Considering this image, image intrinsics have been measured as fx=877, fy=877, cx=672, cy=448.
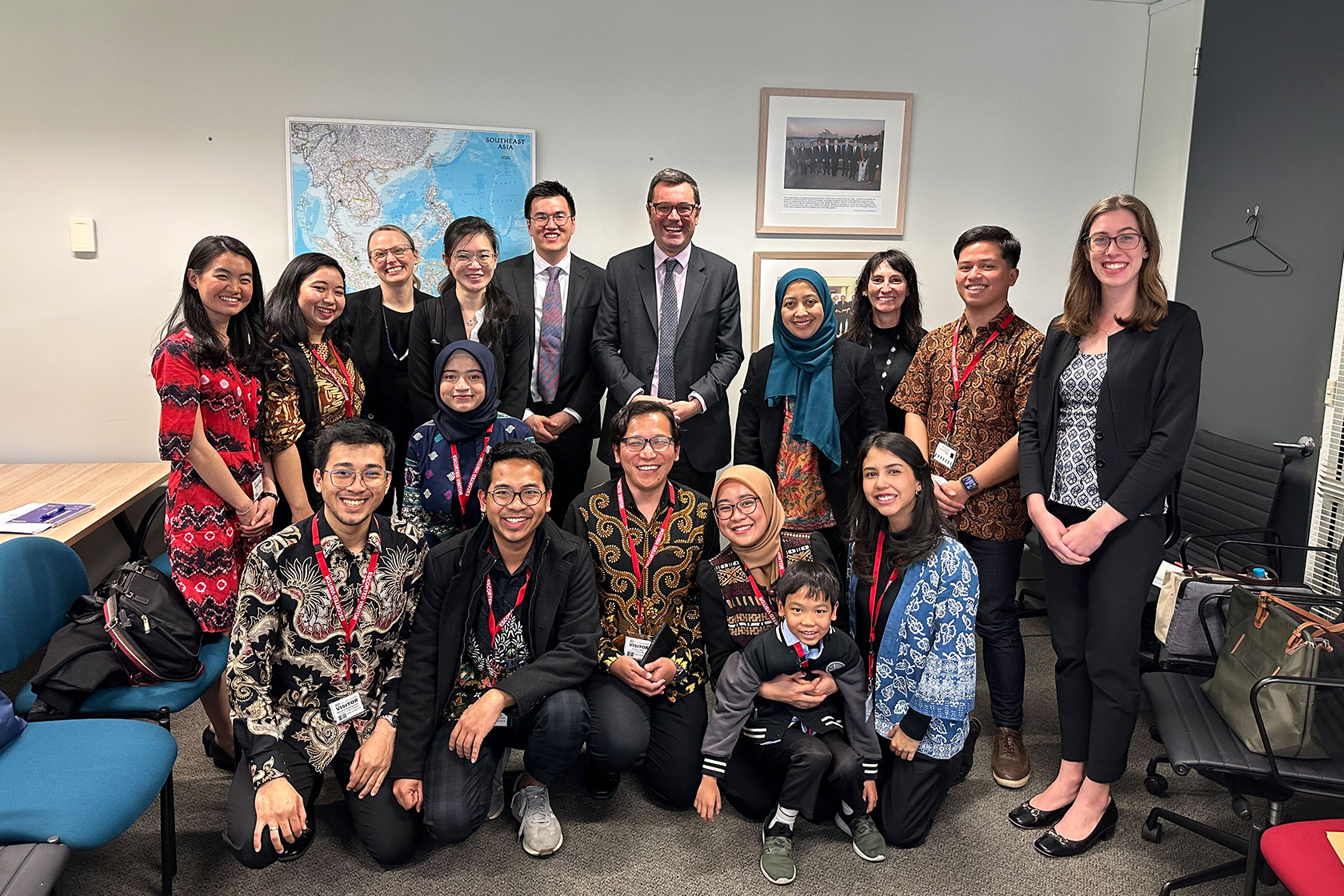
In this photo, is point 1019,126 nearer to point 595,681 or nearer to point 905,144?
point 905,144

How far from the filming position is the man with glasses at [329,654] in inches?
86.3

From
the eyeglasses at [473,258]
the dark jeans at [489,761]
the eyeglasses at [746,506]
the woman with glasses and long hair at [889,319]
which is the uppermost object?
the eyeglasses at [473,258]

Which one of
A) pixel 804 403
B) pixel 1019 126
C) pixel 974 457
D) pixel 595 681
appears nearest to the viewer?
pixel 595 681

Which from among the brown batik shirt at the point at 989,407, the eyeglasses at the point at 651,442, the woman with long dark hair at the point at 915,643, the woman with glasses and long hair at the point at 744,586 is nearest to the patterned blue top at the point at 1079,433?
the brown batik shirt at the point at 989,407

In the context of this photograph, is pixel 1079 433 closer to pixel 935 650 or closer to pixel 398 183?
pixel 935 650

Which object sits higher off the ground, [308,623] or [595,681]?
[308,623]

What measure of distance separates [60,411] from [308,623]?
2567 millimetres

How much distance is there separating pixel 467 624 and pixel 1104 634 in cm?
172

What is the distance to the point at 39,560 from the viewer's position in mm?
2436

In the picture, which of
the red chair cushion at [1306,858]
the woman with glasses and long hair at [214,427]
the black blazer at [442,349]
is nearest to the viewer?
the red chair cushion at [1306,858]

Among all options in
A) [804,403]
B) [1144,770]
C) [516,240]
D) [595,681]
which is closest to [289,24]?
[516,240]

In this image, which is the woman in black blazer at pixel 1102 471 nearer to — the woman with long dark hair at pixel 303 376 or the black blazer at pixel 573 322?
the black blazer at pixel 573 322

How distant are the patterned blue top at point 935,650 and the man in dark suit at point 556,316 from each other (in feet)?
5.00

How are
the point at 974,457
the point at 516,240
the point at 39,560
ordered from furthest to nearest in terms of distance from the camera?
the point at 516,240 → the point at 974,457 → the point at 39,560
